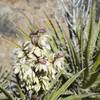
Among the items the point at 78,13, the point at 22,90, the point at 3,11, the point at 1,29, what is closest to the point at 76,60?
the point at 78,13

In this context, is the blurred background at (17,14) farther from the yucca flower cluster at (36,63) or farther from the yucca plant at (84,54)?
the yucca flower cluster at (36,63)

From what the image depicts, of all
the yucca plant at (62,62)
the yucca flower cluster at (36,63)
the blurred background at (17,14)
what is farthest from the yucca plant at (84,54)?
the blurred background at (17,14)

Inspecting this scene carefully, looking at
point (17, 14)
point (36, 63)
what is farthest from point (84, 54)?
point (17, 14)

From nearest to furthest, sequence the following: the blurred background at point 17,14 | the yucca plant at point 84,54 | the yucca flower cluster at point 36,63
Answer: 1. the yucca flower cluster at point 36,63
2. the yucca plant at point 84,54
3. the blurred background at point 17,14

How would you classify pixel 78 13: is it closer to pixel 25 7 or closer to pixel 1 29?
pixel 1 29

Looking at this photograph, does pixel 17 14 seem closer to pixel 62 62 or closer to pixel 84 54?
pixel 84 54

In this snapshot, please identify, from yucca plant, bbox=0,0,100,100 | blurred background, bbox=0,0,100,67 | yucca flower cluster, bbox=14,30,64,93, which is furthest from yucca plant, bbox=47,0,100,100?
blurred background, bbox=0,0,100,67

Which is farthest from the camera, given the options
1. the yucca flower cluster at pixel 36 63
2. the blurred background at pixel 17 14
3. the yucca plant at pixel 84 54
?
the blurred background at pixel 17 14
